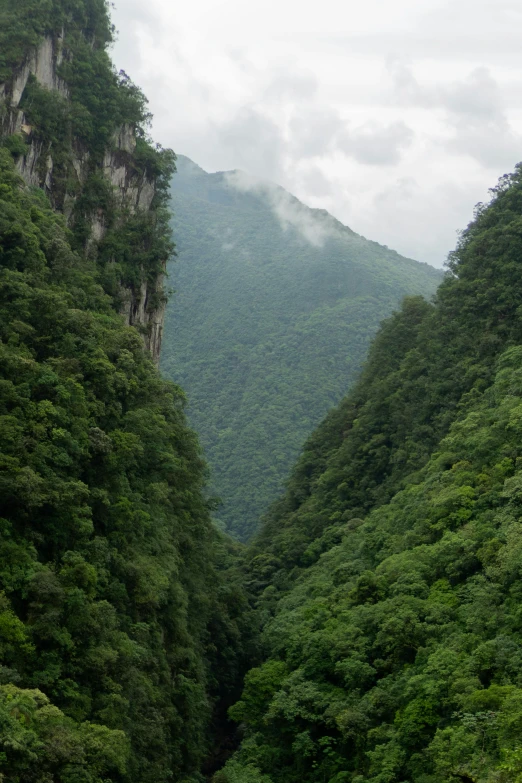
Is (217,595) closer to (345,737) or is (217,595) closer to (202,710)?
(202,710)

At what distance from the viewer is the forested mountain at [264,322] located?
8250 centimetres

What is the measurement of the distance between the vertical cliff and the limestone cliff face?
0.17 ft

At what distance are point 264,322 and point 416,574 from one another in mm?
86962

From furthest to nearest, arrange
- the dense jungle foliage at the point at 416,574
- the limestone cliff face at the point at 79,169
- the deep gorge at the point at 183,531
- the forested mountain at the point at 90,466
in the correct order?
1. the limestone cliff face at the point at 79,169
2. the dense jungle foliage at the point at 416,574
3. the deep gorge at the point at 183,531
4. the forested mountain at the point at 90,466

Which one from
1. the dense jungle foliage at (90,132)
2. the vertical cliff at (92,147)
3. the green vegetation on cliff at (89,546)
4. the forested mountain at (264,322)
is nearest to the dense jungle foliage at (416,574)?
the green vegetation on cliff at (89,546)

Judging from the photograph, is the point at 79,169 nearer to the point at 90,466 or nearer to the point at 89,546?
the point at 90,466

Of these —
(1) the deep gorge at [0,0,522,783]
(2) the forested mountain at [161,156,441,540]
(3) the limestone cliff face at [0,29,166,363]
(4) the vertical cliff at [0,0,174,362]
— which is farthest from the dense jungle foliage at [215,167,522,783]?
(2) the forested mountain at [161,156,441,540]

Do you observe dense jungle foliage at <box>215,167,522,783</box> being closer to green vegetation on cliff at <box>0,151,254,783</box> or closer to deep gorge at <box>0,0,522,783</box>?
deep gorge at <box>0,0,522,783</box>

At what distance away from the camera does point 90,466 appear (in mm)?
26234

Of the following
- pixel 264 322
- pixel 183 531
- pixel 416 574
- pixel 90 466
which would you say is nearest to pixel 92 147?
pixel 183 531

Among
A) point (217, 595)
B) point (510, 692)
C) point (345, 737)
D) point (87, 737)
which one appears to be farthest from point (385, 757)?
point (217, 595)

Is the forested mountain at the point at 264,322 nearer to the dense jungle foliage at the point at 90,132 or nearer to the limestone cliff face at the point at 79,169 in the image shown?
the limestone cliff face at the point at 79,169

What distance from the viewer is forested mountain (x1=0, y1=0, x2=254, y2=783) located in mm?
19953

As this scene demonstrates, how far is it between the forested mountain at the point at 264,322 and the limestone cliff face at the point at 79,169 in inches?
A: 1259
